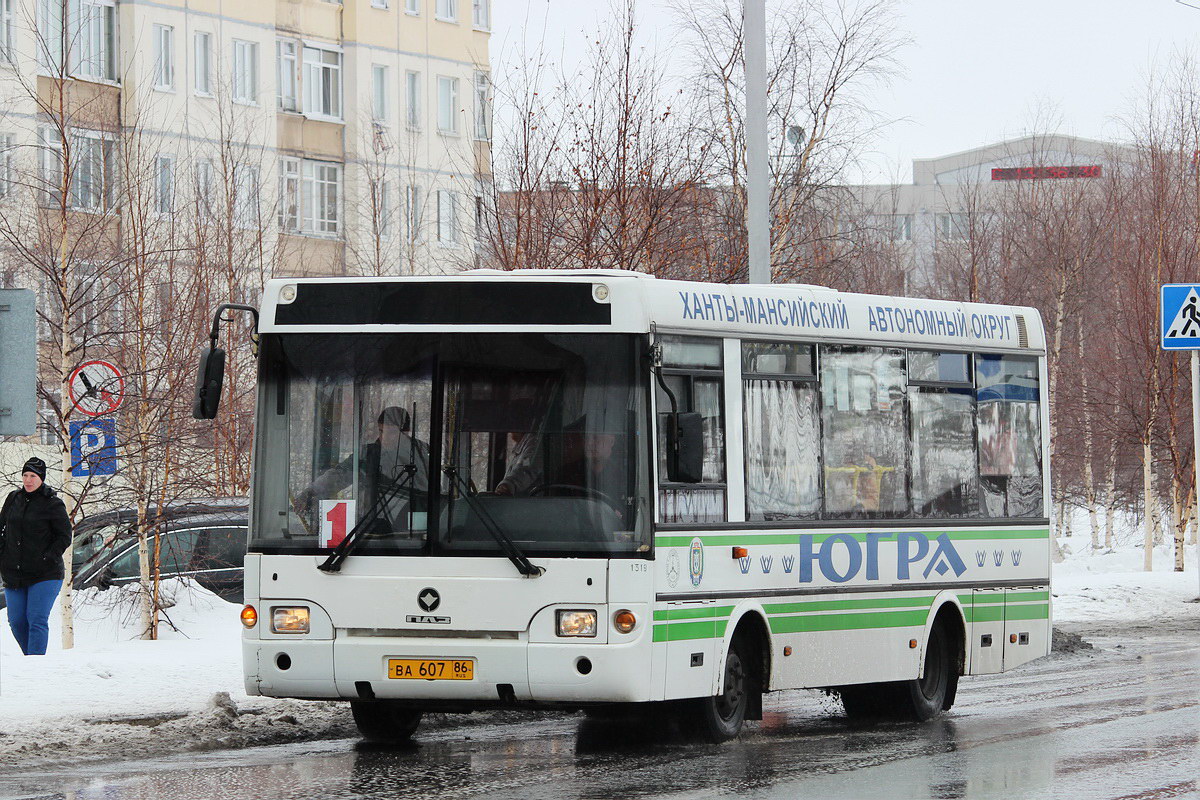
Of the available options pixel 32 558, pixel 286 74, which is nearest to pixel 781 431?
pixel 32 558

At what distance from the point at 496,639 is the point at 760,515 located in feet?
6.75

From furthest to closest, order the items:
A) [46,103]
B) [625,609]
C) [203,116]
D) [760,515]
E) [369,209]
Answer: [369,209], [203,116], [46,103], [760,515], [625,609]

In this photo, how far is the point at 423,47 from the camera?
5144 cm

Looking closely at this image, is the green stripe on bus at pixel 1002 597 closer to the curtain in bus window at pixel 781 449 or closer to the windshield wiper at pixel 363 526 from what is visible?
the curtain in bus window at pixel 781 449

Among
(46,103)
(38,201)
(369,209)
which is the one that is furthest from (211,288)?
(369,209)

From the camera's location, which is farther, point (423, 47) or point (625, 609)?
point (423, 47)

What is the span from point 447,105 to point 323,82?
4533mm

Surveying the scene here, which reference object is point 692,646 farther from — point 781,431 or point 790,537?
point 781,431

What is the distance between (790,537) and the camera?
12320mm

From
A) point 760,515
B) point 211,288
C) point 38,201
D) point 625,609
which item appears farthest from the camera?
point 211,288

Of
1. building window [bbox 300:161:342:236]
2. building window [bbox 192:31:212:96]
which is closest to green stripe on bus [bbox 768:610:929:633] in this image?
building window [bbox 192:31:212:96]

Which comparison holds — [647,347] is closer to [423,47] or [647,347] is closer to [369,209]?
[369,209]

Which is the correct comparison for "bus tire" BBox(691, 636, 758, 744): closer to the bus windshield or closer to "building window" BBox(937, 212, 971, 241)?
the bus windshield

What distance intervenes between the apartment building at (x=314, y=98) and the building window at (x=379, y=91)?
1.5 inches
